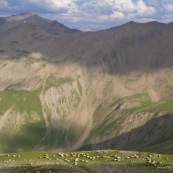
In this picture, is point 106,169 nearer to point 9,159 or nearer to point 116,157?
point 116,157

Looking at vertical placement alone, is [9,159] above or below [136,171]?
below

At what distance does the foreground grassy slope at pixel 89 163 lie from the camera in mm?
60900

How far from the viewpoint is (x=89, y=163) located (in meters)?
66.3

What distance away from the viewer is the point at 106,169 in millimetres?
61625

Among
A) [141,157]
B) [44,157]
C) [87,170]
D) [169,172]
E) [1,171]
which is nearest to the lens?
[169,172]

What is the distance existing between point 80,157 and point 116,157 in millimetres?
6535

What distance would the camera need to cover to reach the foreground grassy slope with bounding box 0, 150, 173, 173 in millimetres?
60900

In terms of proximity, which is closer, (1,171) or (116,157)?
(1,171)

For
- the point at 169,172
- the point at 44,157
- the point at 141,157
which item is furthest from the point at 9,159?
the point at 169,172

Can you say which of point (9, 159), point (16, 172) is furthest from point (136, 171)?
point (9, 159)

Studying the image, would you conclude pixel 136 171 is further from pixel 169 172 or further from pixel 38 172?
pixel 38 172

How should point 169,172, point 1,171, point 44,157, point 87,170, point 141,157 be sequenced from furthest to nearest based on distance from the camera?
1. point 44,157
2. point 141,157
3. point 1,171
4. point 87,170
5. point 169,172

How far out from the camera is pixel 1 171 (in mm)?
65375

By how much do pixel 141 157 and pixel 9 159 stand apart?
2542 centimetres
